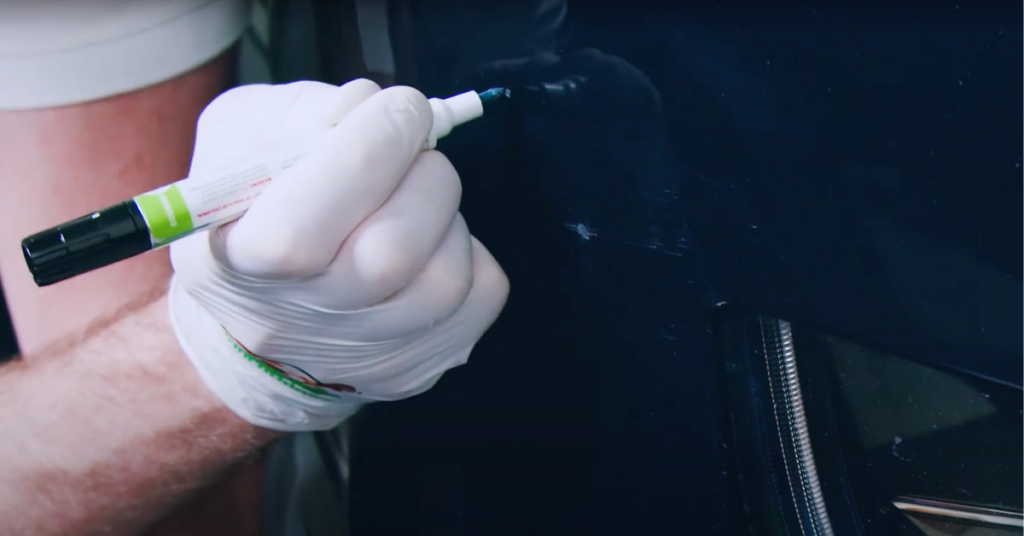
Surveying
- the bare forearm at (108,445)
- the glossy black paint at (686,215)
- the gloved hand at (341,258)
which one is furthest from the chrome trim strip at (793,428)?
the bare forearm at (108,445)

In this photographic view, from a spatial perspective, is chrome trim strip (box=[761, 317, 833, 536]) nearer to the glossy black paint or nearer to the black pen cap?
the glossy black paint

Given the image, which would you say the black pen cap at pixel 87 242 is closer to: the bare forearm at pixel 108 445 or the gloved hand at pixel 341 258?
the gloved hand at pixel 341 258

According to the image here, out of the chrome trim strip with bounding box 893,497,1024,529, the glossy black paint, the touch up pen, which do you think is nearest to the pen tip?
the glossy black paint

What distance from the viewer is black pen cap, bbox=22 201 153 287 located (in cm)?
43

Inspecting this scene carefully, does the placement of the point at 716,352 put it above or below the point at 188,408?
above

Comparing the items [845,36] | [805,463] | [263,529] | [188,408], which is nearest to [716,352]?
[805,463]

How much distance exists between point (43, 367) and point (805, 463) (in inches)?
27.9

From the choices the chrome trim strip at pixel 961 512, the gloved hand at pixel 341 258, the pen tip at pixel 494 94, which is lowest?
the chrome trim strip at pixel 961 512

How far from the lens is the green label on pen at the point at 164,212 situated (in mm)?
426

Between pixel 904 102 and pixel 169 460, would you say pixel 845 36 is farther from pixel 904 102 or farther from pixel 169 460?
pixel 169 460

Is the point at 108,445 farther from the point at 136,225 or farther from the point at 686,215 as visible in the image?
the point at 686,215

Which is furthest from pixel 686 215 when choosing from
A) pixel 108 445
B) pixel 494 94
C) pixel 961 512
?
pixel 108 445

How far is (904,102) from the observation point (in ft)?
1.10

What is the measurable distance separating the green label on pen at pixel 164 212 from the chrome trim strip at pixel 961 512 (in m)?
0.47
